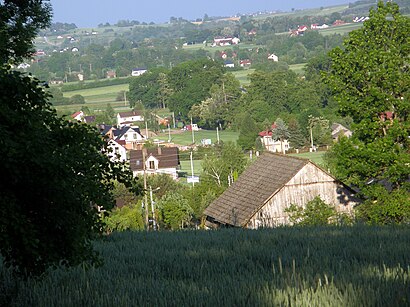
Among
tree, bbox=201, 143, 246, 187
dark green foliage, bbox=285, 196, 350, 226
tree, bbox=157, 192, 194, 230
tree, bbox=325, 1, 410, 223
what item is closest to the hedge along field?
tree, bbox=325, 1, 410, 223

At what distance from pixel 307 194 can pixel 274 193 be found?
166 cm

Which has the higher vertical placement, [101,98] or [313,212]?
[313,212]

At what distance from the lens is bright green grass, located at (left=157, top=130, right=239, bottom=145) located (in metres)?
95.4

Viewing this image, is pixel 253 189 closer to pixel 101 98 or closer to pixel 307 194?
pixel 307 194

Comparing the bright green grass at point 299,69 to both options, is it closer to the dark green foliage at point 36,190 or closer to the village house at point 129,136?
the village house at point 129,136

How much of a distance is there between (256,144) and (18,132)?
248ft

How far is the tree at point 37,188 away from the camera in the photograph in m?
5.98

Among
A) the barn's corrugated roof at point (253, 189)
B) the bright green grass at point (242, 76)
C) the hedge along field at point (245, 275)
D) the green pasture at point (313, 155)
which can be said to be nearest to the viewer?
the hedge along field at point (245, 275)

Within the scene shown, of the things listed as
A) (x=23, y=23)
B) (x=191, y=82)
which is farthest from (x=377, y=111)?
(x=191, y=82)

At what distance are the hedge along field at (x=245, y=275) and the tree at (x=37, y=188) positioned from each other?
21.6 inches

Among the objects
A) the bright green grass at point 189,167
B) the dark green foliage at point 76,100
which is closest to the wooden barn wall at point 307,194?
the bright green grass at point 189,167

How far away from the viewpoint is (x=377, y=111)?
23.3 metres

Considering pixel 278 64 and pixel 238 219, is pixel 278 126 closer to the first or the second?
pixel 238 219

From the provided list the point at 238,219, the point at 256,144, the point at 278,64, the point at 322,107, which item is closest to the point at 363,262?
the point at 238,219
